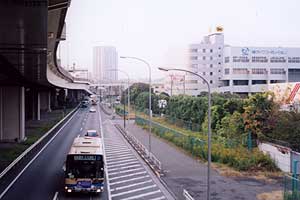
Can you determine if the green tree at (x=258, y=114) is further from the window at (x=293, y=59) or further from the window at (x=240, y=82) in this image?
the window at (x=293, y=59)

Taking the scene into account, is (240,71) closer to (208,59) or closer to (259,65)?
(259,65)

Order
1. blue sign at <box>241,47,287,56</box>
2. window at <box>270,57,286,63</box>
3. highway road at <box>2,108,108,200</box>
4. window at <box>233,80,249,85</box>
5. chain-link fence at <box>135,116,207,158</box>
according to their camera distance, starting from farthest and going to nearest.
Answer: window at <box>233,80,249,85</box>
window at <box>270,57,286,63</box>
blue sign at <box>241,47,287,56</box>
chain-link fence at <box>135,116,207,158</box>
highway road at <box>2,108,108,200</box>

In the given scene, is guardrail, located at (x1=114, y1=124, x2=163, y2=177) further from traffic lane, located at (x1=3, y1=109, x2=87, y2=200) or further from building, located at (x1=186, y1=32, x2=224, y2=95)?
building, located at (x1=186, y1=32, x2=224, y2=95)

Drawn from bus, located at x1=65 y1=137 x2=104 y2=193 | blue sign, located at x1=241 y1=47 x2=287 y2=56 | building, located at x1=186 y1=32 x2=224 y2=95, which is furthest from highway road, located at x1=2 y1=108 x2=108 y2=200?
building, located at x1=186 y1=32 x2=224 y2=95

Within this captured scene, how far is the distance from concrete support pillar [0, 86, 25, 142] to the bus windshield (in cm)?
2061

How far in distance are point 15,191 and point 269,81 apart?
7989 centimetres

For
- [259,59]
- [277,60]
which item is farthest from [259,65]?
[277,60]

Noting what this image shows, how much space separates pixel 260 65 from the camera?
310ft

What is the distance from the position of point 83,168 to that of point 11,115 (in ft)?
70.1

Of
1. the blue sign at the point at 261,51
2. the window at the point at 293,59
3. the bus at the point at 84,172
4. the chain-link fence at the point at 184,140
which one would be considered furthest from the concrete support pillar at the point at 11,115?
the window at the point at 293,59

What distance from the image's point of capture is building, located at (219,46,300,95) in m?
94.2

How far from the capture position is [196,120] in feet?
146

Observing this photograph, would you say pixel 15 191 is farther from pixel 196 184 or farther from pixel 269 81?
pixel 269 81

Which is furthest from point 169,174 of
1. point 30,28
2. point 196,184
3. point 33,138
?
point 33,138
